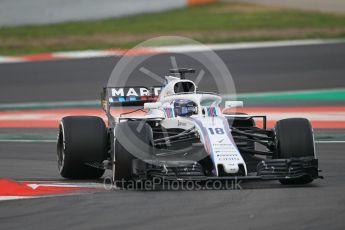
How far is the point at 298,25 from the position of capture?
32.3 metres

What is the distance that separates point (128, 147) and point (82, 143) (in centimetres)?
131

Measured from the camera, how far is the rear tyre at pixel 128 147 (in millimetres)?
11766

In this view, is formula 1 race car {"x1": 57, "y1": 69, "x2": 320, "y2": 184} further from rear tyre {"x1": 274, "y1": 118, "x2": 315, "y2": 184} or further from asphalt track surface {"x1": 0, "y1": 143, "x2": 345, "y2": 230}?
asphalt track surface {"x1": 0, "y1": 143, "x2": 345, "y2": 230}

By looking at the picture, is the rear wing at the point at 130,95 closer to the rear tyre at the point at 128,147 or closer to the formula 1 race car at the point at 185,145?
the formula 1 race car at the point at 185,145

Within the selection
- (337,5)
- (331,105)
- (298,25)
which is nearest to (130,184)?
(331,105)

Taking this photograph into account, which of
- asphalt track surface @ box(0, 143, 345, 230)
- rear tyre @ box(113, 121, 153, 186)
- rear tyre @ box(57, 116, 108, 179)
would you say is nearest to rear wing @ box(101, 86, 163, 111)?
rear tyre @ box(57, 116, 108, 179)

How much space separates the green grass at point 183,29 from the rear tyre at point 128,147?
17.5m

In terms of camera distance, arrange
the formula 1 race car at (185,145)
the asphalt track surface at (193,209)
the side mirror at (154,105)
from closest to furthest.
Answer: the asphalt track surface at (193,209) < the formula 1 race car at (185,145) < the side mirror at (154,105)

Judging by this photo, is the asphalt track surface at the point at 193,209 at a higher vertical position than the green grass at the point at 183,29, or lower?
lower

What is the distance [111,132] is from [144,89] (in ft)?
5.08

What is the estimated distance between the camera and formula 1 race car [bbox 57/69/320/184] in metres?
11.7

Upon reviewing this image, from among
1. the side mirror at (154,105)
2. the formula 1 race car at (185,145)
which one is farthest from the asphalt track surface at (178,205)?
the side mirror at (154,105)

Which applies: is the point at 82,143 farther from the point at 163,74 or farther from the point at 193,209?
the point at 163,74

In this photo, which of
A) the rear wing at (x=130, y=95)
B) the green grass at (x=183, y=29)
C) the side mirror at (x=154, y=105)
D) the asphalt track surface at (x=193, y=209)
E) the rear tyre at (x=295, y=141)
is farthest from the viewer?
the green grass at (x=183, y=29)
